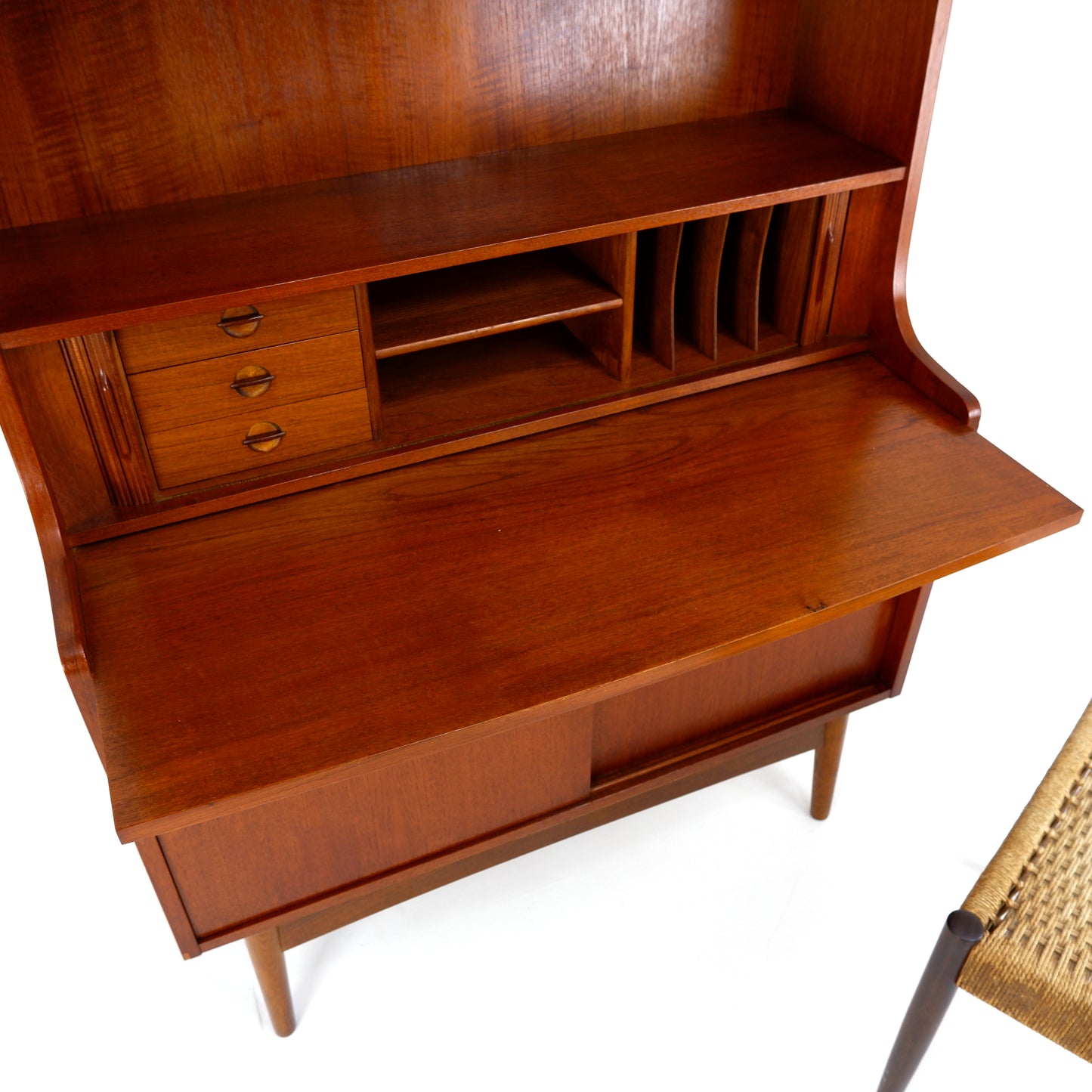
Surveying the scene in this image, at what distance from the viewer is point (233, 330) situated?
4.51ft

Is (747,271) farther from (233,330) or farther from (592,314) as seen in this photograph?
(233,330)

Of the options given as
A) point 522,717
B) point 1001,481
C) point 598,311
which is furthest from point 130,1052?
point 1001,481

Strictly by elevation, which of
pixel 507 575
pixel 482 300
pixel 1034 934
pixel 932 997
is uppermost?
pixel 482 300

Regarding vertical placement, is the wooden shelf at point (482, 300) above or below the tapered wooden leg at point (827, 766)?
above

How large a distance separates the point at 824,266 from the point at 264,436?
2.95ft

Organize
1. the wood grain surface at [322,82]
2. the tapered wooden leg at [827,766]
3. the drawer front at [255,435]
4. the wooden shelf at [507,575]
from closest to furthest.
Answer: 1. the wooden shelf at [507,575]
2. the wood grain surface at [322,82]
3. the drawer front at [255,435]
4. the tapered wooden leg at [827,766]

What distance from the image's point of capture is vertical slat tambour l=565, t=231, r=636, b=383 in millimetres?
1523

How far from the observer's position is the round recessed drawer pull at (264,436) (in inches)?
58.0

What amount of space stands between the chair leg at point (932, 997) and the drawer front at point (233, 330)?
3.50 ft

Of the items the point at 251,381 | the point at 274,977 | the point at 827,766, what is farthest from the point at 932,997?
the point at 251,381

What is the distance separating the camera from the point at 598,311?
5.27ft

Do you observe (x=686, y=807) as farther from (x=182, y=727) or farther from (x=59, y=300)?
(x=59, y=300)

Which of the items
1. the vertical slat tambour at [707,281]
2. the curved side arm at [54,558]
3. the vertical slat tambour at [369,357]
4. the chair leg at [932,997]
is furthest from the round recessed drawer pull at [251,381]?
the chair leg at [932,997]

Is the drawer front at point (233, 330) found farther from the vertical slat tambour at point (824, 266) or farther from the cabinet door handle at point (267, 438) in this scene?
the vertical slat tambour at point (824, 266)
